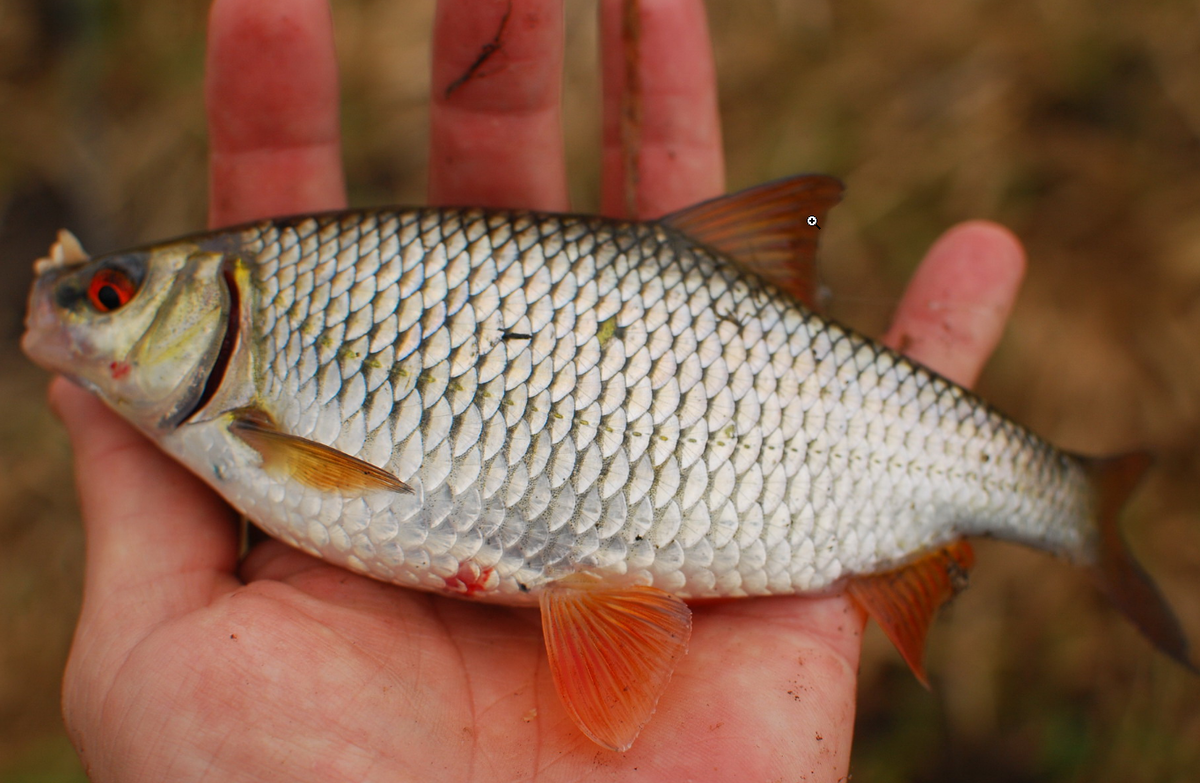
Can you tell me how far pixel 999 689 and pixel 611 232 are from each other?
2.65 m

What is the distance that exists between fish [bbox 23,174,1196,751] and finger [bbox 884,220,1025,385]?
2.18ft

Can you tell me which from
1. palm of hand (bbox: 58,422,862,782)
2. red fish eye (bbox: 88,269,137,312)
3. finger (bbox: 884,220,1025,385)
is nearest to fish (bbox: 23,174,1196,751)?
red fish eye (bbox: 88,269,137,312)

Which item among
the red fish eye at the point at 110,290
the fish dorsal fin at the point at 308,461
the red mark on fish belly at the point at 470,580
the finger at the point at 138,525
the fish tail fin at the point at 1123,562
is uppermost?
the red fish eye at the point at 110,290

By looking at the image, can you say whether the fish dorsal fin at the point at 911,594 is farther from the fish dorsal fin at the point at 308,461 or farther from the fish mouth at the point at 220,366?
the fish mouth at the point at 220,366

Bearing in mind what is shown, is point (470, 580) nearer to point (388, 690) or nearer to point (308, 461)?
point (388, 690)

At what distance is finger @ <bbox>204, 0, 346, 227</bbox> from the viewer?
2311mm

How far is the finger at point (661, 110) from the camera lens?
2.76 m

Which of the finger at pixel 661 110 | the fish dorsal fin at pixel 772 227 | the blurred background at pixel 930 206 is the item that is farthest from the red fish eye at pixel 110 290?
the blurred background at pixel 930 206

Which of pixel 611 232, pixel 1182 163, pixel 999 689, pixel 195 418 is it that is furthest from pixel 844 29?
pixel 195 418

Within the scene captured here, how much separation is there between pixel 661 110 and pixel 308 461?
1829mm

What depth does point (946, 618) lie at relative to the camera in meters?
3.39

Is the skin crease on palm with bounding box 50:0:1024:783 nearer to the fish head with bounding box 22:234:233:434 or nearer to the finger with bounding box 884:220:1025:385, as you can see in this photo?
the finger with bounding box 884:220:1025:385

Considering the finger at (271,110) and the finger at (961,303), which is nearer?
the finger at (271,110)

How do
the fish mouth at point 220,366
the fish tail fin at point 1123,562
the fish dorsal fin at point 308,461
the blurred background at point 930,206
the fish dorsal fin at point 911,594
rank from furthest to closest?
the blurred background at point 930,206 → the fish tail fin at point 1123,562 → the fish dorsal fin at point 911,594 → the fish mouth at point 220,366 → the fish dorsal fin at point 308,461
